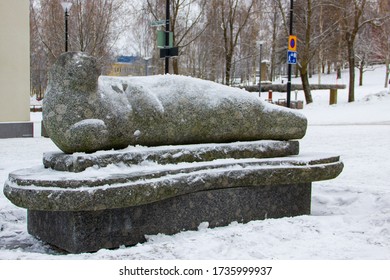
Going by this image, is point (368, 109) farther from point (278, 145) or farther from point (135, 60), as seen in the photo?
point (135, 60)

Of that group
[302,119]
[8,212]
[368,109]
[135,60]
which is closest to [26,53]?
[8,212]

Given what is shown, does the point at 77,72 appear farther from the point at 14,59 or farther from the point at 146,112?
the point at 14,59

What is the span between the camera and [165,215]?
5008 mm

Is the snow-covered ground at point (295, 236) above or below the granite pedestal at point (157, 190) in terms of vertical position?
→ below

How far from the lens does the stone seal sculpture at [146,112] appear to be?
482 cm

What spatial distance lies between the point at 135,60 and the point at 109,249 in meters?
47.4

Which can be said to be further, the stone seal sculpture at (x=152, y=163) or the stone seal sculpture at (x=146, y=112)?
the stone seal sculpture at (x=146, y=112)

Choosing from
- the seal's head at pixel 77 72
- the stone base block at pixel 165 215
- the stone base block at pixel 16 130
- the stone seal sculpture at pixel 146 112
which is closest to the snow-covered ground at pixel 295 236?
the stone base block at pixel 165 215

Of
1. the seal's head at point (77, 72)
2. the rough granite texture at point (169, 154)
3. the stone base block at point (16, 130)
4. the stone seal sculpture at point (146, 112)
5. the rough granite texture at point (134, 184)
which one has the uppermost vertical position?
the seal's head at point (77, 72)

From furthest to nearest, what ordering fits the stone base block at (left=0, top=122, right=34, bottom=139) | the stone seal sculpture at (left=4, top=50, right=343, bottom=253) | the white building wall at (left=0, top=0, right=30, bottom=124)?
the stone base block at (left=0, top=122, right=34, bottom=139)
the white building wall at (left=0, top=0, right=30, bottom=124)
the stone seal sculpture at (left=4, top=50, right=343, bottom=253)

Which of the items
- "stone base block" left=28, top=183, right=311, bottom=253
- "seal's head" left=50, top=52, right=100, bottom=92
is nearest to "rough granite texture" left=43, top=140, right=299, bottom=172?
"stone base block" left=28, top=183, right=311, bottom=253

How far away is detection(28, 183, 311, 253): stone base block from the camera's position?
14.9 feet

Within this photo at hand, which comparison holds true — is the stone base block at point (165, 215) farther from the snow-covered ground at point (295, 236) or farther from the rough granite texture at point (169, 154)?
the rough granite texture at point (169, 154)

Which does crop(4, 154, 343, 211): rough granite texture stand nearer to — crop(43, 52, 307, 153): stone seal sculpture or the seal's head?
crop(43, 52, 307, 153): stone seal sculpture
